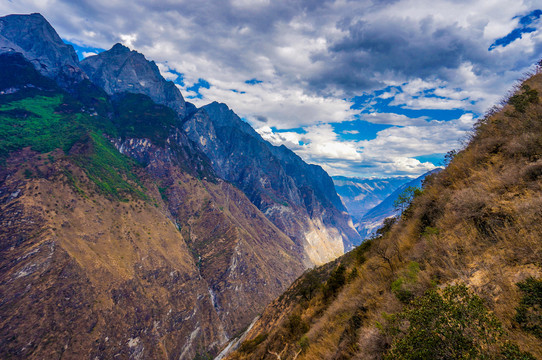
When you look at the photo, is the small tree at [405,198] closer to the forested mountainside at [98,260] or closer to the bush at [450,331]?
the bush at [450,331]

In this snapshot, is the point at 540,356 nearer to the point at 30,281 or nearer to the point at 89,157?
the point at 30,281

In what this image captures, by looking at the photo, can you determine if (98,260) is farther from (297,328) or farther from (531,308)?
(531,308)

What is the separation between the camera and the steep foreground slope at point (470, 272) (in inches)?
150

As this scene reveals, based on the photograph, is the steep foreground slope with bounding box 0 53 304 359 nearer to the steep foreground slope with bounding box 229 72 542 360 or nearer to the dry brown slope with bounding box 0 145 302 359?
→ the dry brown slope with bounding box 0 145 302 359

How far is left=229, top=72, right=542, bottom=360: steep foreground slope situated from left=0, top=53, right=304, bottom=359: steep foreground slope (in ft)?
384

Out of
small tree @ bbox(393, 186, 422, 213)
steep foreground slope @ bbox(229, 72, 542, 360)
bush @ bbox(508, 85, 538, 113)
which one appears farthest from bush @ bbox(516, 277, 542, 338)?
small tree @ bbox(393, 186, 422, 213)

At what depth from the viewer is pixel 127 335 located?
9525 centimetres

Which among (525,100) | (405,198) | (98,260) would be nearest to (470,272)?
(525,100)

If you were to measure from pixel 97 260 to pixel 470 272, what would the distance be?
426 ft

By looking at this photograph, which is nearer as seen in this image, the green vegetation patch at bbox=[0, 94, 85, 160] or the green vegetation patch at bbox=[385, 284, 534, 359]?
the green vegetation patch at bbox=[385, 284, 534, 359]

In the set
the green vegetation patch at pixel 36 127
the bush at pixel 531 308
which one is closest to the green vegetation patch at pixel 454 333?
the bush at pixel 531 308

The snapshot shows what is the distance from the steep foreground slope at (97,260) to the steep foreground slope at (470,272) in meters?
117

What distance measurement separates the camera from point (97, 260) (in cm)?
9788

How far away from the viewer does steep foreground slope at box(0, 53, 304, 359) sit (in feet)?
265
